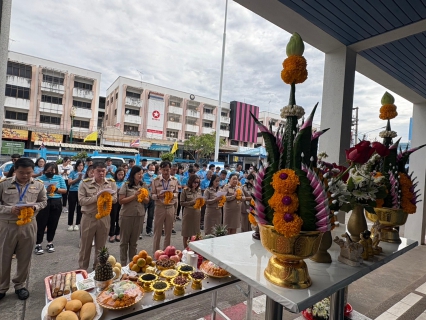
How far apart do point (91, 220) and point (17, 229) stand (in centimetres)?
82

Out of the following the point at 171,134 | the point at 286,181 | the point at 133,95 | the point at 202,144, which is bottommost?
the point at 286,181

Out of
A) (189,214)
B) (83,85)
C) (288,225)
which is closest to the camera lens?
(288,225)

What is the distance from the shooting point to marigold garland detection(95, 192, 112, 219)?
11.4 ft

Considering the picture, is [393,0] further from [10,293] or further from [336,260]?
[10,293]

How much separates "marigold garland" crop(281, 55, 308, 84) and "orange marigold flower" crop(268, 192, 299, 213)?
55 centimetres

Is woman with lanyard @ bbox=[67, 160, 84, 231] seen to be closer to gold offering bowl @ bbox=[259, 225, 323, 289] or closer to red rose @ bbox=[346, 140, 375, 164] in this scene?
gold offering bowl @ bbox=[259, 225, 323, 289]

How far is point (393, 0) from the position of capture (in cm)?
227

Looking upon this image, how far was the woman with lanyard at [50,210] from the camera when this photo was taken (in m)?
4.52

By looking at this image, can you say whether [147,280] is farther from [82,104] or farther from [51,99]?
[82,104]

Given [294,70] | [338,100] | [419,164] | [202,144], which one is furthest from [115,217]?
[202,144]

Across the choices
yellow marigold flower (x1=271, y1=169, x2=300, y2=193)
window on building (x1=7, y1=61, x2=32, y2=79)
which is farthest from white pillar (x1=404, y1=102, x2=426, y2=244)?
window on building (x1=7, y1=61, x2=32, y2=79)

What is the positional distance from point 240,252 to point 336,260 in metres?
0.60

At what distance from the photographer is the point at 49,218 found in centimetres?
470

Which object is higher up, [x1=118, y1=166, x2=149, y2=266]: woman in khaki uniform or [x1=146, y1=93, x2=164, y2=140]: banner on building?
[x1=146, y1=93, x2=164, y2=140]: banner on building
